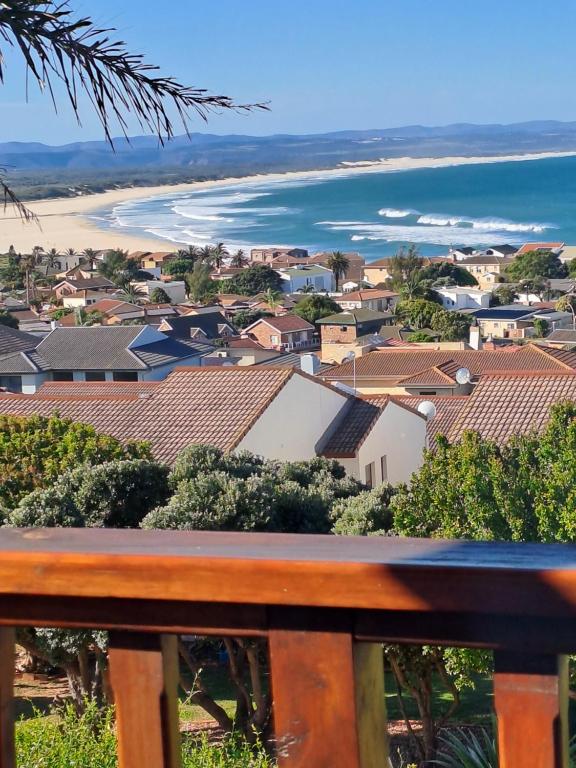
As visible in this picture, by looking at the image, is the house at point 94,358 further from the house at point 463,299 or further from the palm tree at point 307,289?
the palm tree at point 307,289

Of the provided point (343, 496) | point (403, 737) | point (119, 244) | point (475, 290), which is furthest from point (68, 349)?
point (119, 244)

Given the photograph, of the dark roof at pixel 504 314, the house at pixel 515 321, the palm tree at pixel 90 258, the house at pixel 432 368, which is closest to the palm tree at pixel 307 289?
the palm tree at pixel 90 258

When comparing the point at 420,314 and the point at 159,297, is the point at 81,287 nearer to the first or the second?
the point at 159,297

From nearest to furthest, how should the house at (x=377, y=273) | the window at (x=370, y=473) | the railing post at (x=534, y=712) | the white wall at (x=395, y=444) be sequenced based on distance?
1. the railing post at (x=534, y=712)
2. the window at (x=370, y=473)
3. the white wall at (x=395, y=444)
4. the house at (x=377, y=273)

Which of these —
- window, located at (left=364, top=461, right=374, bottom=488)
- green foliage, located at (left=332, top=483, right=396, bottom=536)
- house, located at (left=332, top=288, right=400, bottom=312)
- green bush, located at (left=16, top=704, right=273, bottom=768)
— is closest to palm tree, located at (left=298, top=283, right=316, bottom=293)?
house, located at (left=332, top=288, right=400, bottom=312)

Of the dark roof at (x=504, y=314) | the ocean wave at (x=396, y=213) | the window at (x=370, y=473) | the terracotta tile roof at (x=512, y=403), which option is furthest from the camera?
the ocean wave at (x=396, y=213)

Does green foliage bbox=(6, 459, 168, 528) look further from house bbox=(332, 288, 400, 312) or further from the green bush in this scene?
house bbox=(332, 288, 400, 312)
